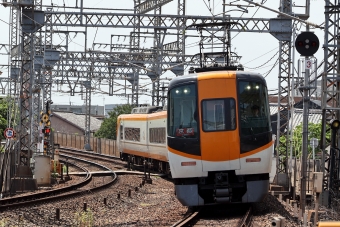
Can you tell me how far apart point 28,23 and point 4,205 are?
10.8 meters

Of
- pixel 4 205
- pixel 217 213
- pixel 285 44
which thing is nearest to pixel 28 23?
pixel 285 44

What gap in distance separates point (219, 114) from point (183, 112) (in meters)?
0.83

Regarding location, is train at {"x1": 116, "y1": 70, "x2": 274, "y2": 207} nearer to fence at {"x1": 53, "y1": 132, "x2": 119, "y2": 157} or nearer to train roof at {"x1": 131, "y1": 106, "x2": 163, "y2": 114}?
train roof at {"x1": 131, "y1": 106, "x2": 163, "y2": 114}

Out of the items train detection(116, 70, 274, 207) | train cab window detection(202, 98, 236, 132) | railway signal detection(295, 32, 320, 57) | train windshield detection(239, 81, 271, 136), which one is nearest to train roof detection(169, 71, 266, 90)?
train detection(116, 70, 274, 207)

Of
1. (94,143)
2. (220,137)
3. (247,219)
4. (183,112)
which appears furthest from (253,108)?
(94,143)

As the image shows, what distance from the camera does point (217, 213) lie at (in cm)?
1686

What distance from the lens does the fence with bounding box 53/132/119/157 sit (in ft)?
175

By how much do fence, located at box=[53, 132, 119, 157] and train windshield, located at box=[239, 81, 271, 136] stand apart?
35039 mm

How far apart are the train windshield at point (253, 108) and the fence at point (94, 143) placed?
35.0 meters

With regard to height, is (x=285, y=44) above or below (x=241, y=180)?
above

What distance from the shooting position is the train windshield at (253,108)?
16297 millimetres

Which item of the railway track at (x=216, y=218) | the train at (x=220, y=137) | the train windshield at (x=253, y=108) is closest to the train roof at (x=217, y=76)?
the train at (x=220, y=137)

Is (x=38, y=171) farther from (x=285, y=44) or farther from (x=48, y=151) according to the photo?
(x=285, y=44)

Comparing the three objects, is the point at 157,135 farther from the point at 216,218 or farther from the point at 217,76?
the point at 216,218
